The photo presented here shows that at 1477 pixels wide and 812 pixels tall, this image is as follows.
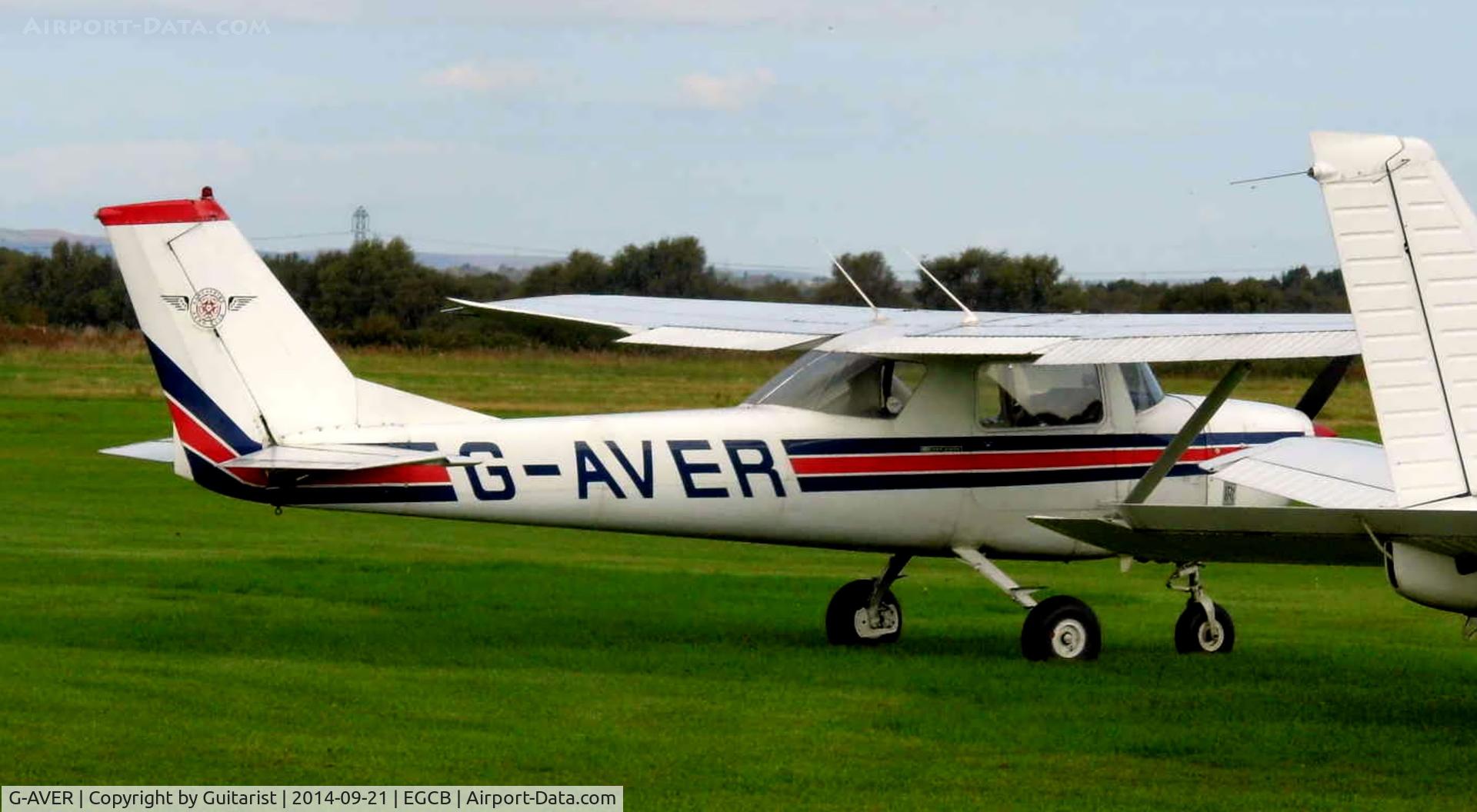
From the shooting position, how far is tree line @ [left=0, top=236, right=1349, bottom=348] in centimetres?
4769

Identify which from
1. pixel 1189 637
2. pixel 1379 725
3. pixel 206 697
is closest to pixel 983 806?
pixel 1379 725

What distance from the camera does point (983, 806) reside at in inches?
329

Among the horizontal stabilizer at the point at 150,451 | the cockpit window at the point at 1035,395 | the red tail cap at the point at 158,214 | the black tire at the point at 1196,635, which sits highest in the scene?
the red tail cap at the point at 158,214

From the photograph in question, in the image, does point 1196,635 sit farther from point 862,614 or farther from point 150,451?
point 150,451

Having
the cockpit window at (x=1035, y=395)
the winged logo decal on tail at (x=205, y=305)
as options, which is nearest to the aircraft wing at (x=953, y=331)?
the cockpit window at (x=1035, y=395)

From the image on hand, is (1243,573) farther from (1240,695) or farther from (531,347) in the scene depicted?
(531,347)

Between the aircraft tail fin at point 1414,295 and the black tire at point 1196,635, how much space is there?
16.0ft

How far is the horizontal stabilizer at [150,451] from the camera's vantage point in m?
12.3

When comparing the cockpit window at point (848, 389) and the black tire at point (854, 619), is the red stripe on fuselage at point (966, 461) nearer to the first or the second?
the cockpit window at point (848, 389)

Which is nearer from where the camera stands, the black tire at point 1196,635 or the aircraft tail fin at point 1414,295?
the aircraft tail fin at point 1414,295

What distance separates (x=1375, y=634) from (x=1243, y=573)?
4.06 m

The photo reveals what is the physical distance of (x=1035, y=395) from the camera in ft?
42.2

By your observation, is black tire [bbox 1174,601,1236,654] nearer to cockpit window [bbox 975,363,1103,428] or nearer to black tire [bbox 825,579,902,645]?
cockpit window [bbox 975,363,1103,428]

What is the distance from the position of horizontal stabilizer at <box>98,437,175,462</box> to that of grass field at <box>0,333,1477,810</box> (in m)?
1.05
